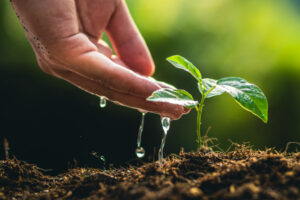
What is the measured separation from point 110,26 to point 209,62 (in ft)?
7.70

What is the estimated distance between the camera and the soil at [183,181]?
0.89m

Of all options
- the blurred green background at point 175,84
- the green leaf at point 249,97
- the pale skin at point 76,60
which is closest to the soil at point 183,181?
the green leaf at point 249,97

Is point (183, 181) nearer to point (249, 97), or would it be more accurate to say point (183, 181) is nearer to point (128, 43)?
point (249, 97)

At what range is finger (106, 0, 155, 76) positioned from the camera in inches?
84.0

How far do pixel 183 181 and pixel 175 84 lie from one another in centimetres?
297

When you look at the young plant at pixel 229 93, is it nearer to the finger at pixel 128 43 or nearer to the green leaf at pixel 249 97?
the green leaf at pixel 249 97

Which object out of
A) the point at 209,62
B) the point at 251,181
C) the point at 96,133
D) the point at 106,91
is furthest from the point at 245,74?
the point at 251,181

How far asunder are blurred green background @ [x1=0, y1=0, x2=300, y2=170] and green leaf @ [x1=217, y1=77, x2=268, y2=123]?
2551mm

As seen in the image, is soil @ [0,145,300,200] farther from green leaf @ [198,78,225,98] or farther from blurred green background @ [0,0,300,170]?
blurred green background @ [0,0,300,170]

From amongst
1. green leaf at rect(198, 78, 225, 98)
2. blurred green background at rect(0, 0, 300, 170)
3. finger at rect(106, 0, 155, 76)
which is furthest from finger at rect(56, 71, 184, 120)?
blurred green background at rect(0, 0, 300, 170)

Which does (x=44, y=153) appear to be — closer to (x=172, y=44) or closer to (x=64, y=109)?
(x=64, y=109)

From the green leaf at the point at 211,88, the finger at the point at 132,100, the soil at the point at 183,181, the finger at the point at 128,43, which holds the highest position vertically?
the finger at the point at 128,43

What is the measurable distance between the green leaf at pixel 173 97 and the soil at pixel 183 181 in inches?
10.7

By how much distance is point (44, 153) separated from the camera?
357cm
